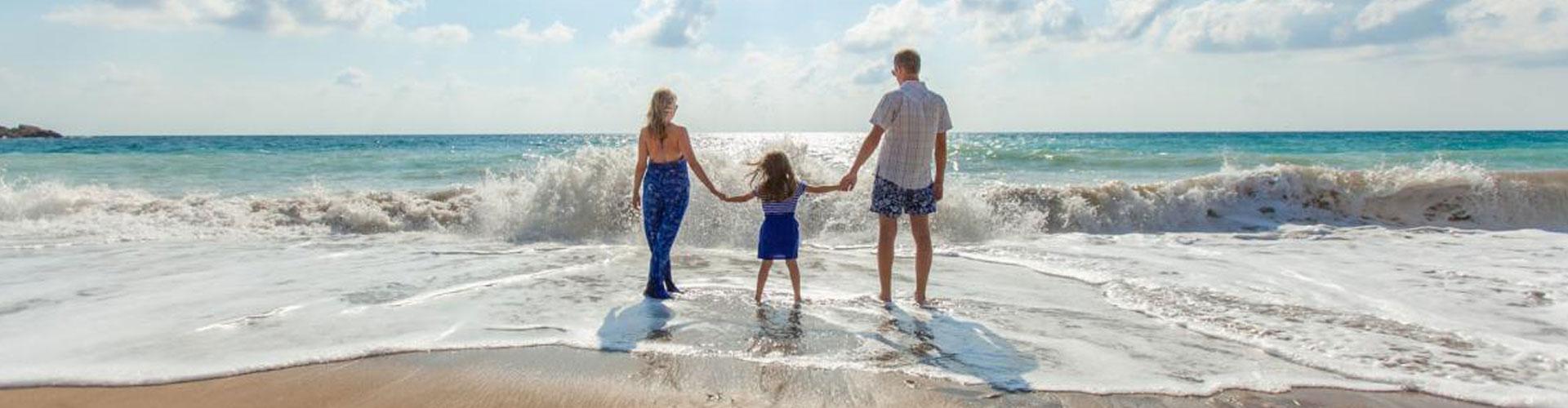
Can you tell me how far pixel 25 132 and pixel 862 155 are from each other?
76288 mm

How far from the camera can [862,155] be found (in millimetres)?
Answer: 5594

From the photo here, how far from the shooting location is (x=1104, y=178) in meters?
20.2

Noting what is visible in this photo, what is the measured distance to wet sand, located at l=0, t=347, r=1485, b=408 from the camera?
12.2 ft

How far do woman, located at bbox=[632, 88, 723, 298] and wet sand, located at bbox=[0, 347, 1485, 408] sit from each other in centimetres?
178

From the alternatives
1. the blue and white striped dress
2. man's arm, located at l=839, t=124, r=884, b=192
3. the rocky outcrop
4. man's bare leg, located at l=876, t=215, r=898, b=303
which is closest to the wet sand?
the blue and white striped dress

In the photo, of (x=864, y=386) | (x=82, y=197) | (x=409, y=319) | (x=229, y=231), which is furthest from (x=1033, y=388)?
(x=82, y=197)

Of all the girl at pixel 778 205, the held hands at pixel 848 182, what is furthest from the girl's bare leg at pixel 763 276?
the held hands at pixel 848 182

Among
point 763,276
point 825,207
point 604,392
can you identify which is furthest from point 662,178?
point 825,207

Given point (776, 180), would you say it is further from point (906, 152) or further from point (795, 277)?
point (906, 152)

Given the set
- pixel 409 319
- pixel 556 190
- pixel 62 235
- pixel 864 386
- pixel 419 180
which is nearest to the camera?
pixel 864 386

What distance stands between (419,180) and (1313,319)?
18054 millimetres

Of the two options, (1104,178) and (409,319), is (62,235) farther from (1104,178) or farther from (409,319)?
(1104,178)

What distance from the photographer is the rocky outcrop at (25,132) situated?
60.2 m

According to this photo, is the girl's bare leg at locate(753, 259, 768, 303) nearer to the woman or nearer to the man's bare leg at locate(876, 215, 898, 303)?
the woman
